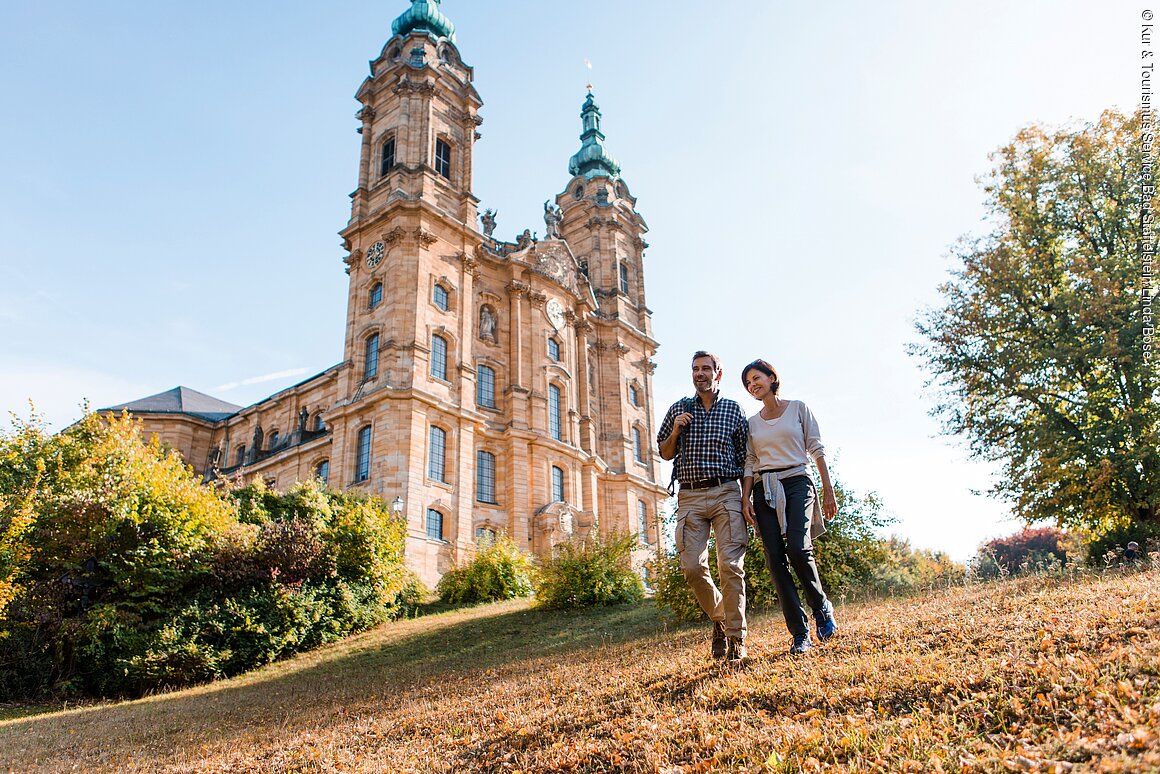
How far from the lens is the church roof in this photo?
49844 mm

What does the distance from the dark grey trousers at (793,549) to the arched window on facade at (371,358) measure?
28235mm

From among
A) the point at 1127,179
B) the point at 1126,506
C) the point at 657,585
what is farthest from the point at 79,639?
the point at 1127,179

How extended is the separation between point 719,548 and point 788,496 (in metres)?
0.74

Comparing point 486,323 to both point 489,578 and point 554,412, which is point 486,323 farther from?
point 489,578

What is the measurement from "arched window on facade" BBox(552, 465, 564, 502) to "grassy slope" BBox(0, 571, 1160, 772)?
84.4ft

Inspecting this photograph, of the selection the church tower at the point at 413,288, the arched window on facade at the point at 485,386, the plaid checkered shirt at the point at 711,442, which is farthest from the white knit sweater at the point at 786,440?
the arched window on facade at the point at 485,386

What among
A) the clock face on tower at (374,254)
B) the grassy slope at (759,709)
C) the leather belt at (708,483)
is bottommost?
the grassy slope at (759,709)

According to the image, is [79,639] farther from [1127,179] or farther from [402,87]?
[402,87]

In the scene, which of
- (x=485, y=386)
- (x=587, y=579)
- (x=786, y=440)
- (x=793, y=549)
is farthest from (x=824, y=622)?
(x=485, y=386)

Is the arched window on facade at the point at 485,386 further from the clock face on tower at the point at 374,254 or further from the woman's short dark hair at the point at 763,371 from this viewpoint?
the woman's short dark hair at the point at 763,371

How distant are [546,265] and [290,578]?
26.7m

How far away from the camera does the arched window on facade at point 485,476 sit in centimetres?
3447

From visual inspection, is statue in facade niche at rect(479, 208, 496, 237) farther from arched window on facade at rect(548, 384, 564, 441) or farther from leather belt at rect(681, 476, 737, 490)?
leather belt at rect(681, 476, 737, 490)

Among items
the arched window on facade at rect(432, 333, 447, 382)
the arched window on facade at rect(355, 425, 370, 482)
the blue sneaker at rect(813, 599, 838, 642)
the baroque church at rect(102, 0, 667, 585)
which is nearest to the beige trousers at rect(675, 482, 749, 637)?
the blue sneaker at rect(813, 599, 838, 642)
